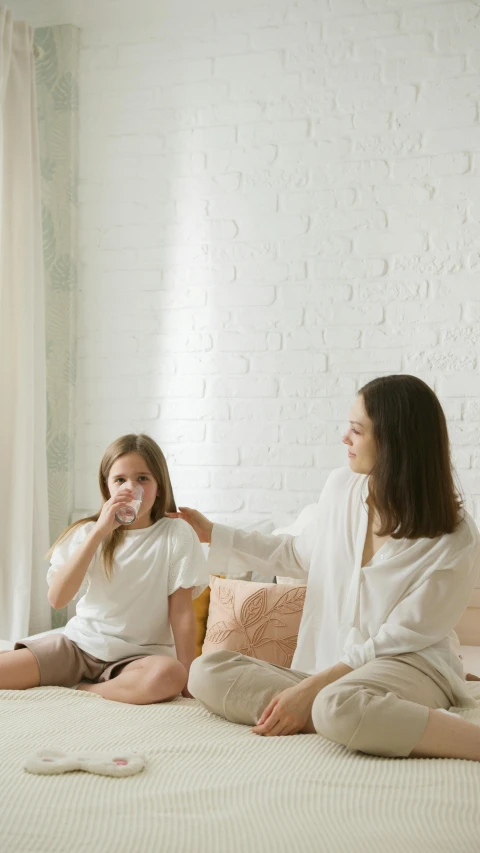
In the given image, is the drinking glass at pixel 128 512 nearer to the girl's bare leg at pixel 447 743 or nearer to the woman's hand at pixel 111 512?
the woman's hand at pixel 111 512

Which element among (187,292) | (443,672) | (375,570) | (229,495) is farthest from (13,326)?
(443,672)

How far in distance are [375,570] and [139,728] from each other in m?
0.57

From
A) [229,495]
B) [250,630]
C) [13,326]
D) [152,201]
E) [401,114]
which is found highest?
[401,114]

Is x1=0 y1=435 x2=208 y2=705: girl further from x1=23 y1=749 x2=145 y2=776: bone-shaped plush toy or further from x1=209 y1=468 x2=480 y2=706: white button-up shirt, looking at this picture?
x1=23 y1=749 x2=145 y2=776: bone-shaped plush toy

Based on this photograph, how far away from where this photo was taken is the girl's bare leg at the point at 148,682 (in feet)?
6.36

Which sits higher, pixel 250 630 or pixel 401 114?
pixel 401 114

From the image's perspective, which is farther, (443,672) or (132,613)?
(132,613)

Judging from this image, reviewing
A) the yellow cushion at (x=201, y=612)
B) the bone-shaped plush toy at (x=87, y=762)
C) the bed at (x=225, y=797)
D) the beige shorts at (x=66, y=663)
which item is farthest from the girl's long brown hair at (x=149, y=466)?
the bone-shaped plush toy at (x=87, y=762)

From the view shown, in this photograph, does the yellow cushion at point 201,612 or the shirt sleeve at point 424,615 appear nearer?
the shirt sleeve at point 424,615

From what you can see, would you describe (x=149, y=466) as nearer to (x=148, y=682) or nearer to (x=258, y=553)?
(x=258, y=553)

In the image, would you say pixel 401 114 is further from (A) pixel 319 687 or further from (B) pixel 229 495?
(A) pixel 319 687

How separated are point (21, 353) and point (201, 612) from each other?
1047 millimetres

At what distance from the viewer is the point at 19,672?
6.70 feet

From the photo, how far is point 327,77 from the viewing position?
2891 mm
